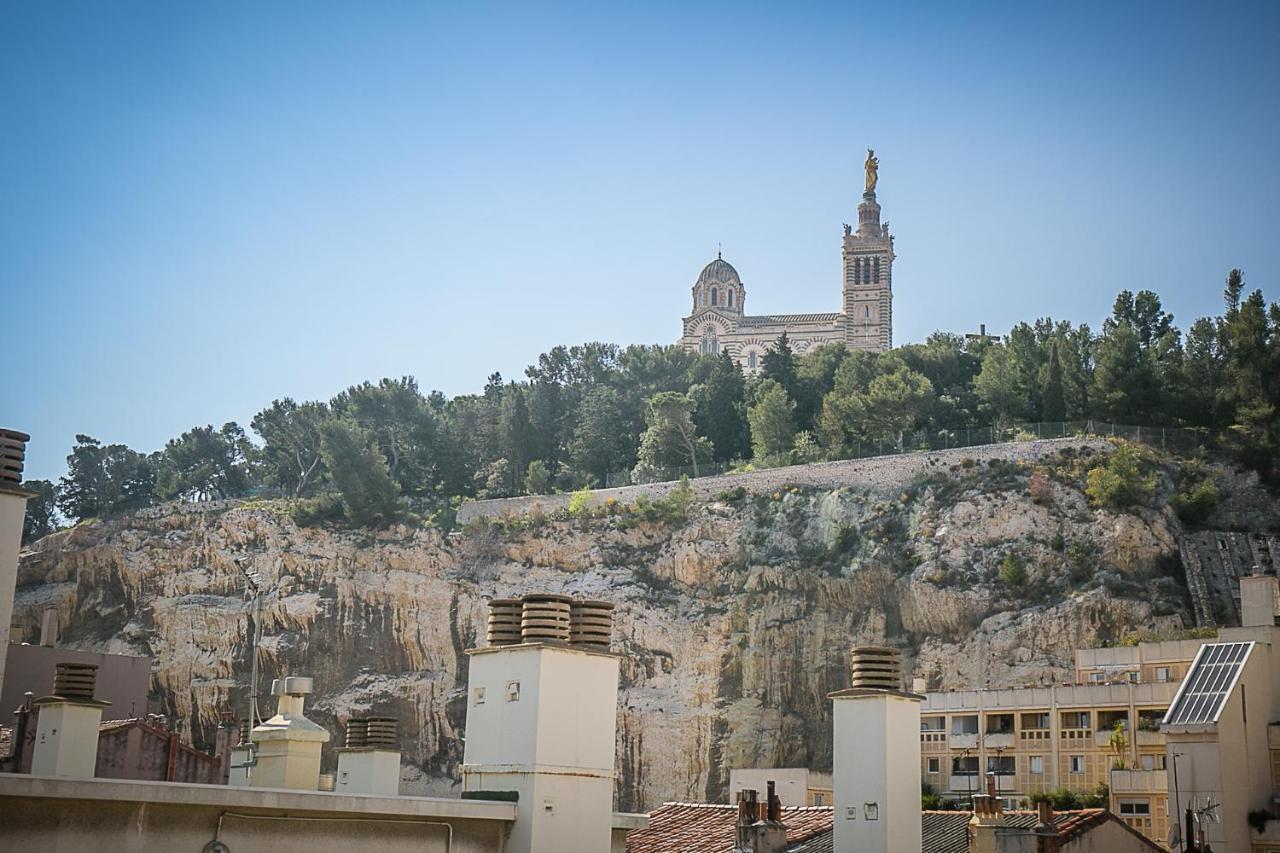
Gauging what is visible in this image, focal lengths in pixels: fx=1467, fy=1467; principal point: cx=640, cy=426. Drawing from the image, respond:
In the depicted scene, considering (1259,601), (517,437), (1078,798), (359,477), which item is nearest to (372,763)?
(1259,601)

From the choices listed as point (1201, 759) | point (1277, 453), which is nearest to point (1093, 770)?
point (1201, 759)

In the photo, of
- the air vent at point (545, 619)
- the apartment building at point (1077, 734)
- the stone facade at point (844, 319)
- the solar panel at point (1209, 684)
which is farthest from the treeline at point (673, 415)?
the air vent at point (545, 619)

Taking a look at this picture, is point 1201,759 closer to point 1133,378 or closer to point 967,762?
point 967,762

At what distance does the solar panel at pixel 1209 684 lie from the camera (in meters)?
30.8

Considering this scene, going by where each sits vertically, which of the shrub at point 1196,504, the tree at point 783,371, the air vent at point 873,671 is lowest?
the air vent at point 873,671

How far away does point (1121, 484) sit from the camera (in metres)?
56.5

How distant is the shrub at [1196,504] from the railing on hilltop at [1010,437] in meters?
3.81

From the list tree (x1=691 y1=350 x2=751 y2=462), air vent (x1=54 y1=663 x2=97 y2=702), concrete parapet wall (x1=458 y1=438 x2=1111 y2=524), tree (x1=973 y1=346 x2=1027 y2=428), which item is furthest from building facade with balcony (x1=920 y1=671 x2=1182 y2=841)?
tree (x1=691 y1=350 x2=751 y2=462)

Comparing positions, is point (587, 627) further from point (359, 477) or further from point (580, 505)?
point (359, 477)

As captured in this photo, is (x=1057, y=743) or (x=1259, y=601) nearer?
(x=1259, y=601)

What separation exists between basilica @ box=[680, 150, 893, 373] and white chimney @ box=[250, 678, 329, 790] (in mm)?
80511

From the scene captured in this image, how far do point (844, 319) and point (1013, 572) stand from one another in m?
44.0

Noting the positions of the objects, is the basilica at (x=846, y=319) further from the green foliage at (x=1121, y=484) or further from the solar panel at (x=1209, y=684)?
the solar panel at (x=1209, y=684)

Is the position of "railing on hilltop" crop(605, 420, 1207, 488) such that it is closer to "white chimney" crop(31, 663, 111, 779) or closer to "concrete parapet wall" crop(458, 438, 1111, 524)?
"concrete parapet wall" crop(458, 438, 1111, 524)
